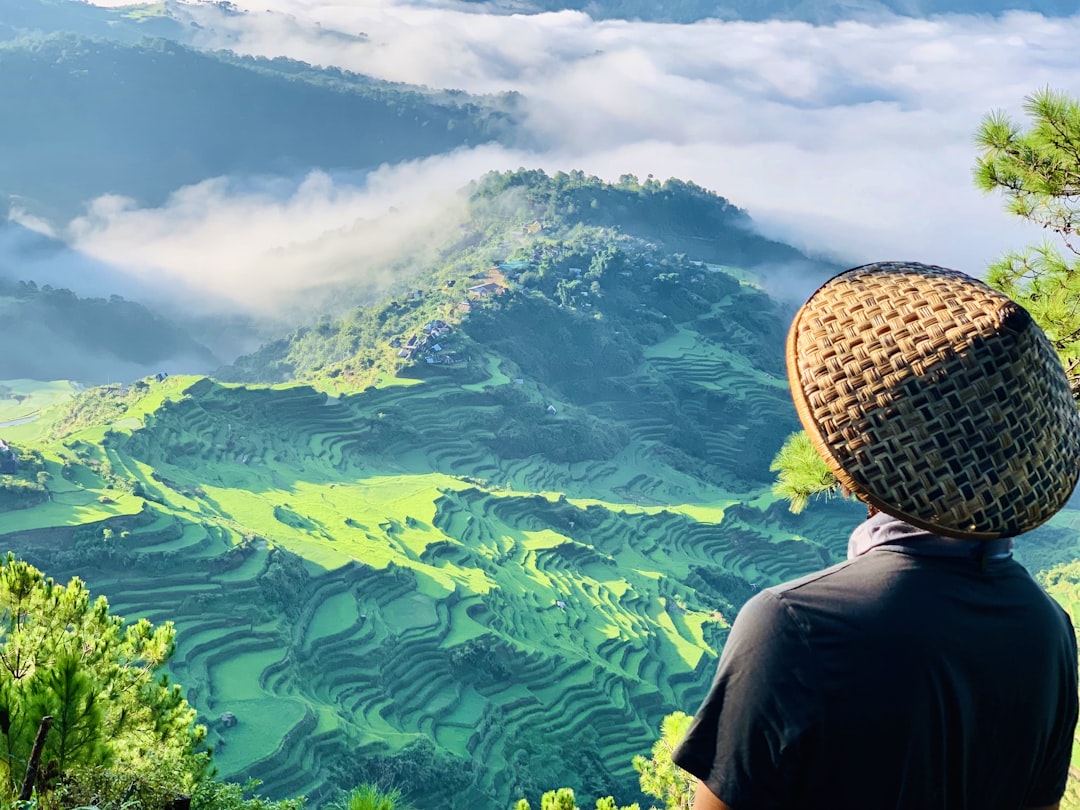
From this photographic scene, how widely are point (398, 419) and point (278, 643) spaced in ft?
64.1

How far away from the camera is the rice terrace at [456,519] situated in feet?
65.3

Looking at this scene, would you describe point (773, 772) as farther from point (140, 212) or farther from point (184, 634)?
point (140, 212)

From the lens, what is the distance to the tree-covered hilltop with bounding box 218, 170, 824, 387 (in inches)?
1944

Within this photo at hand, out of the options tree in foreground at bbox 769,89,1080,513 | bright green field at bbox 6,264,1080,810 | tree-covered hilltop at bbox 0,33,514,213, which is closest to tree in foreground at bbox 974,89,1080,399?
tree in foreground at bbox 769,89,1080,513

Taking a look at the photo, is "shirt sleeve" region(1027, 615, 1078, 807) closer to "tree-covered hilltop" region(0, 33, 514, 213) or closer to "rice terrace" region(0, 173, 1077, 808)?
"rice terrace" region(0, 173, 1077, 808)

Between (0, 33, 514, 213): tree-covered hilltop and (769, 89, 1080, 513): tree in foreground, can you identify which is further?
(0, 33, 514, 213): tree-covered hilltop

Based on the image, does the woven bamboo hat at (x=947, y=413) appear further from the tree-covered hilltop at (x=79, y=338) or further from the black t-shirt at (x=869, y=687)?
the tree-covered hilltop at (x=79, y=338)

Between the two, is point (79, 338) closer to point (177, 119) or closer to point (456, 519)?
point (456, 519)

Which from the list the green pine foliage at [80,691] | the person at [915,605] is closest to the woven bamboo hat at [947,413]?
the person at [915,605]

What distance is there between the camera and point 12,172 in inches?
3499

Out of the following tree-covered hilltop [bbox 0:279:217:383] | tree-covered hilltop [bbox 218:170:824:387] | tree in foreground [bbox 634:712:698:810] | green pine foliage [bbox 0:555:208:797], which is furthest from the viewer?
tree-covered hilltop [bbox 0:279:217:383]

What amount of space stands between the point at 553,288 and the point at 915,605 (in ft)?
192

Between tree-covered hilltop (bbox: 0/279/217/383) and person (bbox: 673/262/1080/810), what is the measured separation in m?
64.3

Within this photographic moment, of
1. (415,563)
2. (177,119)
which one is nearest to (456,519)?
(415,563)
